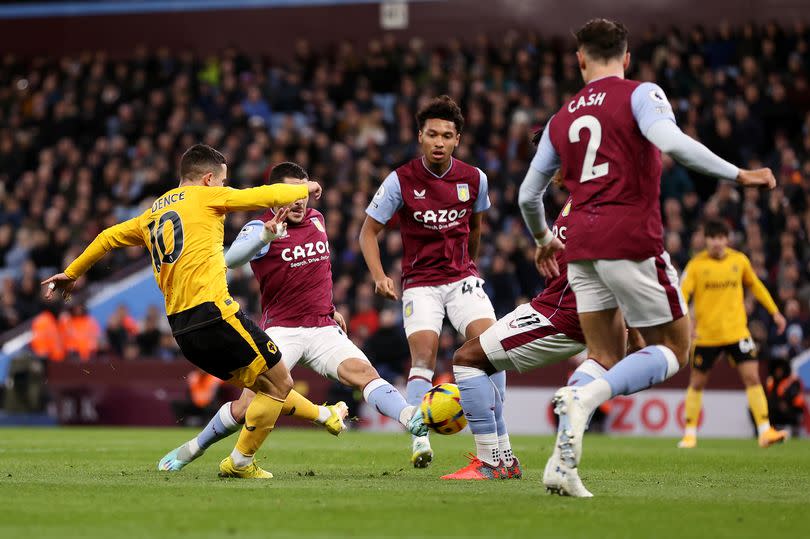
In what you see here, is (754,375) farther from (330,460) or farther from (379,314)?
(379,314)

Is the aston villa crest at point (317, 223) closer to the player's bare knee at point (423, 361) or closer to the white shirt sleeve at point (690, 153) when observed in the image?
the player's bare knee at point (423, 361)

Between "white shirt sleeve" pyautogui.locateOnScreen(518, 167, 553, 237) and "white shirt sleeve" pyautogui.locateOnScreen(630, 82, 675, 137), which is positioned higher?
"white shirt sleeve" pyautogui.locateOnScreen(630, 82, 675, 137)

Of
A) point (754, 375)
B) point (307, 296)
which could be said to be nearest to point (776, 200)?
point (754, 375)

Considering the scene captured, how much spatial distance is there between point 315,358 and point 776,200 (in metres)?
11.9

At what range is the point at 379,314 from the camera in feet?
65.0

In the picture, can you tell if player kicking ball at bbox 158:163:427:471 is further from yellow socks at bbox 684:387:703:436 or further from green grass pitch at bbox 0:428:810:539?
yellow socks at bbox 684:387:703:436

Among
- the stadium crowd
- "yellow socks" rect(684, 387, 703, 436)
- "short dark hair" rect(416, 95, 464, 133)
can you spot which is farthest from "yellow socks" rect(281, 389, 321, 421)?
the stadium crowd

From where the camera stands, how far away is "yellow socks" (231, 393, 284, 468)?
317 inches

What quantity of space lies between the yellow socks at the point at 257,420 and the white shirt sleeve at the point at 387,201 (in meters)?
1.81

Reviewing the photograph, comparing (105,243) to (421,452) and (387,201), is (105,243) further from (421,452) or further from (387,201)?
(421,452)

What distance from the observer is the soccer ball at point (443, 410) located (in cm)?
785

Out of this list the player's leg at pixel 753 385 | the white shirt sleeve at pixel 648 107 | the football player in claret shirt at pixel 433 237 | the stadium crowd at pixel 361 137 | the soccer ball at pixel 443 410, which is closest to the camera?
the white shirt sleeve at pixel 648 107

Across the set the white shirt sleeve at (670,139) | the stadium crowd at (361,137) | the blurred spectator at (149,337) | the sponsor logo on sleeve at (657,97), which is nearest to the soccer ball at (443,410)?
the white shirt sleeve at (670,139)

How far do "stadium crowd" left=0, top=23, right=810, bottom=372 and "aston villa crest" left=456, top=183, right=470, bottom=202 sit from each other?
29.8 feet
